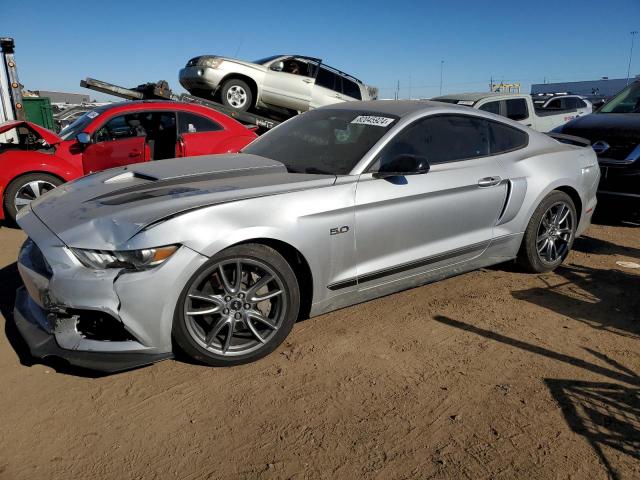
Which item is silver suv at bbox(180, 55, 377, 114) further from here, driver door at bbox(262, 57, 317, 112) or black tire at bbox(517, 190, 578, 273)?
black tire at bbox(517, 190, 578, 273)

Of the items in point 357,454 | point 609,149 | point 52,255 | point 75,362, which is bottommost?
point 357,454

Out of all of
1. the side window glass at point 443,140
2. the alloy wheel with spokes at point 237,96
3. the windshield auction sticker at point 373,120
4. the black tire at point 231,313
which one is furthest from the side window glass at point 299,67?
the black tire at point 231,313

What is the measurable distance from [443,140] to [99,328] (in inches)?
109

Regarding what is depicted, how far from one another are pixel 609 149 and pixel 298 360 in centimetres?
528

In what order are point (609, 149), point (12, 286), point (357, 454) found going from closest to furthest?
point (357, 454), point (12, 286), point (609, 149)

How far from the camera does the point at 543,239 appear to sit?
15.1 ft

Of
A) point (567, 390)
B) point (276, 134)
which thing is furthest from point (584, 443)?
point (276, 134)

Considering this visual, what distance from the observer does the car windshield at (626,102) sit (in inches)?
290

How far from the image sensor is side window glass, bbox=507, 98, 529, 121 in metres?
10.5

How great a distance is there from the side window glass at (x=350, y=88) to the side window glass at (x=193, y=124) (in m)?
5.02

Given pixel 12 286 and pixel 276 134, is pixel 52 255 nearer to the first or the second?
pixel 12 286

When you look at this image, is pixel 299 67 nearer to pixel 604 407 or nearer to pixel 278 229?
pixel 278 229


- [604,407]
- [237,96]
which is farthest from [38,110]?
[604,407]

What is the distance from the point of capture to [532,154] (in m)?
4.45
